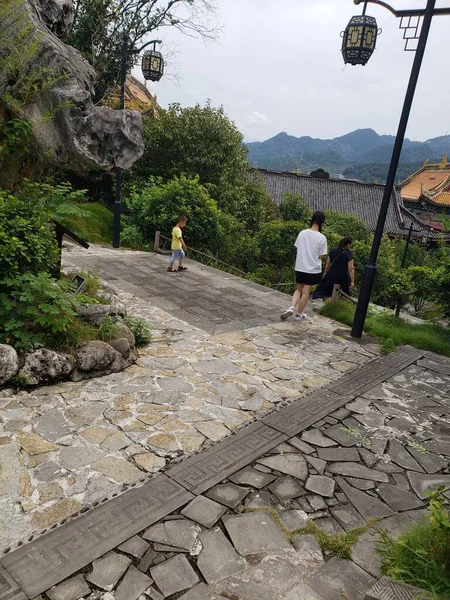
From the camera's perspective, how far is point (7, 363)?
441 cm

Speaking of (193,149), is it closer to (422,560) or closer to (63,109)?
(63,109)

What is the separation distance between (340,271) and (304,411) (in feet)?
14.6

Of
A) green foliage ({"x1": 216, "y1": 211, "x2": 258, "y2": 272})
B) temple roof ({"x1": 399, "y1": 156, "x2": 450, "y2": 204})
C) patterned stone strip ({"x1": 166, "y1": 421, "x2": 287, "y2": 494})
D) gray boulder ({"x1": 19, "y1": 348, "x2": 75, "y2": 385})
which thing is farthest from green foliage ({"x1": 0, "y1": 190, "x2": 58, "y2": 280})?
temple roof ({"x1": 399, "y1": 156, "x2": 450, "y2": 204})

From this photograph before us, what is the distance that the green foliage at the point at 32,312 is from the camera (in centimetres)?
469

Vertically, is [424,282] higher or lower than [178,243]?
higher

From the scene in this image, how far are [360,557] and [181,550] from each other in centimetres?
117

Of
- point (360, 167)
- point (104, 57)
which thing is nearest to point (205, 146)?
point (104, 57)

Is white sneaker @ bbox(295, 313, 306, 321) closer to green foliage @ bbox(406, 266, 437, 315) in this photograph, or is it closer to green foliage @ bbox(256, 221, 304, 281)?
green foliage @ bbox(406, 266, 437, 315)

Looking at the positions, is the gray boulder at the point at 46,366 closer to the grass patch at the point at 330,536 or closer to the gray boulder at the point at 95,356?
the gray boulder at the point at 95,356

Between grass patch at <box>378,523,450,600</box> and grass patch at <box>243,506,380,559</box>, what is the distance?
196 millimetres

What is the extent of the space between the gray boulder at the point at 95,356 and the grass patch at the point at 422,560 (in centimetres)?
335

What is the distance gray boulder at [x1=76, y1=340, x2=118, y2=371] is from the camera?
490 centimetres

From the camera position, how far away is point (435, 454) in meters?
4.20

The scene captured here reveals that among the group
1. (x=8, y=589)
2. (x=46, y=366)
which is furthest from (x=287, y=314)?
(x=8, y=589)
